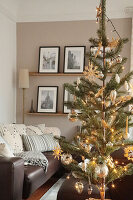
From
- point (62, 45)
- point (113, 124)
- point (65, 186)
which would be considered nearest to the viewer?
point (113, 124)

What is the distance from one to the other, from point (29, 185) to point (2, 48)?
2864 mm

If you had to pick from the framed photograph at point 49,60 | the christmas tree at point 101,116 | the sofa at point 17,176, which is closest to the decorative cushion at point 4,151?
the sofa at point 17,176

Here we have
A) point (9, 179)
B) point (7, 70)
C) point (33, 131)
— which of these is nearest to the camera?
point (9, 179)

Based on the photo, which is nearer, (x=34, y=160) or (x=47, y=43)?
(x=34, y=160)

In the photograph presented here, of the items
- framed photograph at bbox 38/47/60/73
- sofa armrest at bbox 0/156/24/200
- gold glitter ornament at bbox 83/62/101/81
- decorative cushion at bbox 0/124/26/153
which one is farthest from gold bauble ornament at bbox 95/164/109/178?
framed photograph at bbox 38/47/60/73

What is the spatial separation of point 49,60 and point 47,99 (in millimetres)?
757

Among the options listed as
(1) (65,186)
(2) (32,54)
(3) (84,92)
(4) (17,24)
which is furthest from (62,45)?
(3) (84,92)

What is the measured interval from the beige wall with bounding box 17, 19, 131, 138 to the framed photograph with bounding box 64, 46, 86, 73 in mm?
110

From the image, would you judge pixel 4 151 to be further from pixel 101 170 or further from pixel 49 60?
pixel 49 60

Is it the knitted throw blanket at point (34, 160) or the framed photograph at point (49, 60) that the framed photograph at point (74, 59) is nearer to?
the framed photograph at point (49, 60)

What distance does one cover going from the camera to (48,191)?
3.89 m

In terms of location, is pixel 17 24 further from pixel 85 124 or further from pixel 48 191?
pixel 85 124

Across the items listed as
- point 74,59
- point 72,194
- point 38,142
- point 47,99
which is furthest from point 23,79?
point 72,194

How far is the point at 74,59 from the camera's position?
18.5ft
